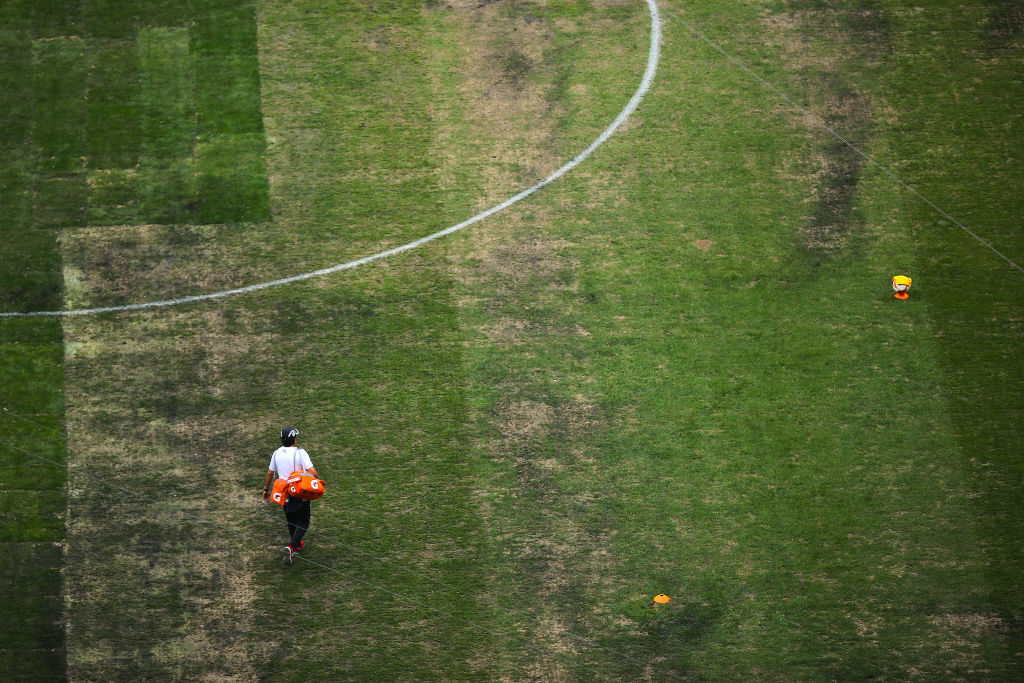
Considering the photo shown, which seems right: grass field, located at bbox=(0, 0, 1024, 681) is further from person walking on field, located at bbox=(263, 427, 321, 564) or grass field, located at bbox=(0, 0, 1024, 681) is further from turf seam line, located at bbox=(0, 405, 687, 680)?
person walking on field, located at bbox=(263, 427, 321, 564)

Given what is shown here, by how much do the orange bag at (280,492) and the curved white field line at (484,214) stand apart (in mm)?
3377

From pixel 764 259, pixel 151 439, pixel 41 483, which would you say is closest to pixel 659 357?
pixel 764 259

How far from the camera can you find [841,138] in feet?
51.7

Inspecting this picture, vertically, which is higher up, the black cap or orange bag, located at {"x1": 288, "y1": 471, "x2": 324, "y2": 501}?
the black cap

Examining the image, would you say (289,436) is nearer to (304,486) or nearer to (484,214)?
(304,486)

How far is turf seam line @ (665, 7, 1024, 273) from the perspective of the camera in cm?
1466

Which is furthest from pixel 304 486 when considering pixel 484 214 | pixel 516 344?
pixel 484 214

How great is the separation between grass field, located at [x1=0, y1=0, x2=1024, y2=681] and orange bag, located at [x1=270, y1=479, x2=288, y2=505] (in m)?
0.79

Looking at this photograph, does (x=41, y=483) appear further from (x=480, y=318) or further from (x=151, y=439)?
(x=480, y=318)

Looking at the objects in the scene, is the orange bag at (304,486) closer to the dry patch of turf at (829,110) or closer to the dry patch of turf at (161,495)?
the dry patch of turf at (161,495)

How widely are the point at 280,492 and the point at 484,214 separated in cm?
503

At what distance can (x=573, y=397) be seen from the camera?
A: 13.1 meters

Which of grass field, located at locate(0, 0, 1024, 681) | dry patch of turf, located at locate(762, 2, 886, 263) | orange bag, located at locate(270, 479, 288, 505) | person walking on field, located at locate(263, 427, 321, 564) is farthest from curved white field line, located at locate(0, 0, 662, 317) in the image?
orange bag, located at locate(270, 479, 288, 505)

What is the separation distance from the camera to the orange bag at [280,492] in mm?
11242
